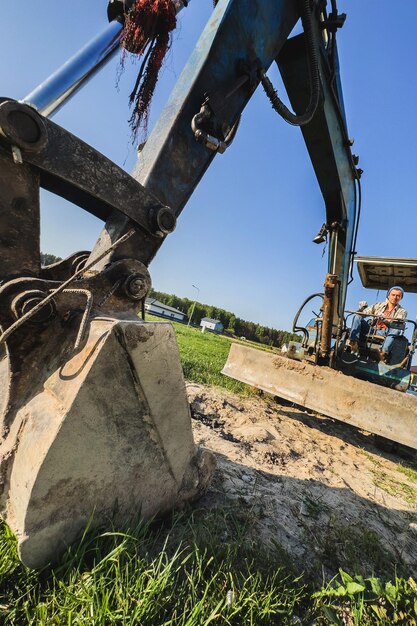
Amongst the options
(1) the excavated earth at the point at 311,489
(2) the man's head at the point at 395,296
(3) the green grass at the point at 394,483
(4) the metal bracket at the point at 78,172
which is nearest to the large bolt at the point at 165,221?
(4) the metal bracket at the point at 78,172

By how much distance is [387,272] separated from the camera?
20.3ft

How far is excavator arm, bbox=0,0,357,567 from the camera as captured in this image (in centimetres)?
103

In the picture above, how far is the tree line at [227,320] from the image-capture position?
63838mm

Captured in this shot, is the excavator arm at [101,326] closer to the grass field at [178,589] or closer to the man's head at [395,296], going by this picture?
the grass field at [178,589]

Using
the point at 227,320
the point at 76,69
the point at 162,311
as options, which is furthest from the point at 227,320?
the point at 76,69

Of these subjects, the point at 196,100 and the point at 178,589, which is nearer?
the point at 178,589

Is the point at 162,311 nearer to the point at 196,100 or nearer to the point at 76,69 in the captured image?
the point at 76,69

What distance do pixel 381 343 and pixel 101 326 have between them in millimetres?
5582

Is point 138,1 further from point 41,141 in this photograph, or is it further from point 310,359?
point 310,359

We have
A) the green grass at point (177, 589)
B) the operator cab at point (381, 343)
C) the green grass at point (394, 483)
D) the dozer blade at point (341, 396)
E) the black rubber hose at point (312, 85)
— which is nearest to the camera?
the green grass at point (177, 589)

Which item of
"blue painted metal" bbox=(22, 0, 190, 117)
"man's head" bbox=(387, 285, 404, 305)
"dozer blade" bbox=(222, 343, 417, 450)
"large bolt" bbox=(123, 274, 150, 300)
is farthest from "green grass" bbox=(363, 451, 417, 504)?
"blue painted metal" bbox=(22, 0, 190, 117)

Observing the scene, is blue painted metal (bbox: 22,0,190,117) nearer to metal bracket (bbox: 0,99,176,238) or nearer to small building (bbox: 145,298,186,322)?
metal bracket (bbox: 0,99,176,238)

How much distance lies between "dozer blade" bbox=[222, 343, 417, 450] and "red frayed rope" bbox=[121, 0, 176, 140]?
3.57m

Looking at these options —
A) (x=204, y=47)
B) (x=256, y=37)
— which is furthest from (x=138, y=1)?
(x=256, y=37)
